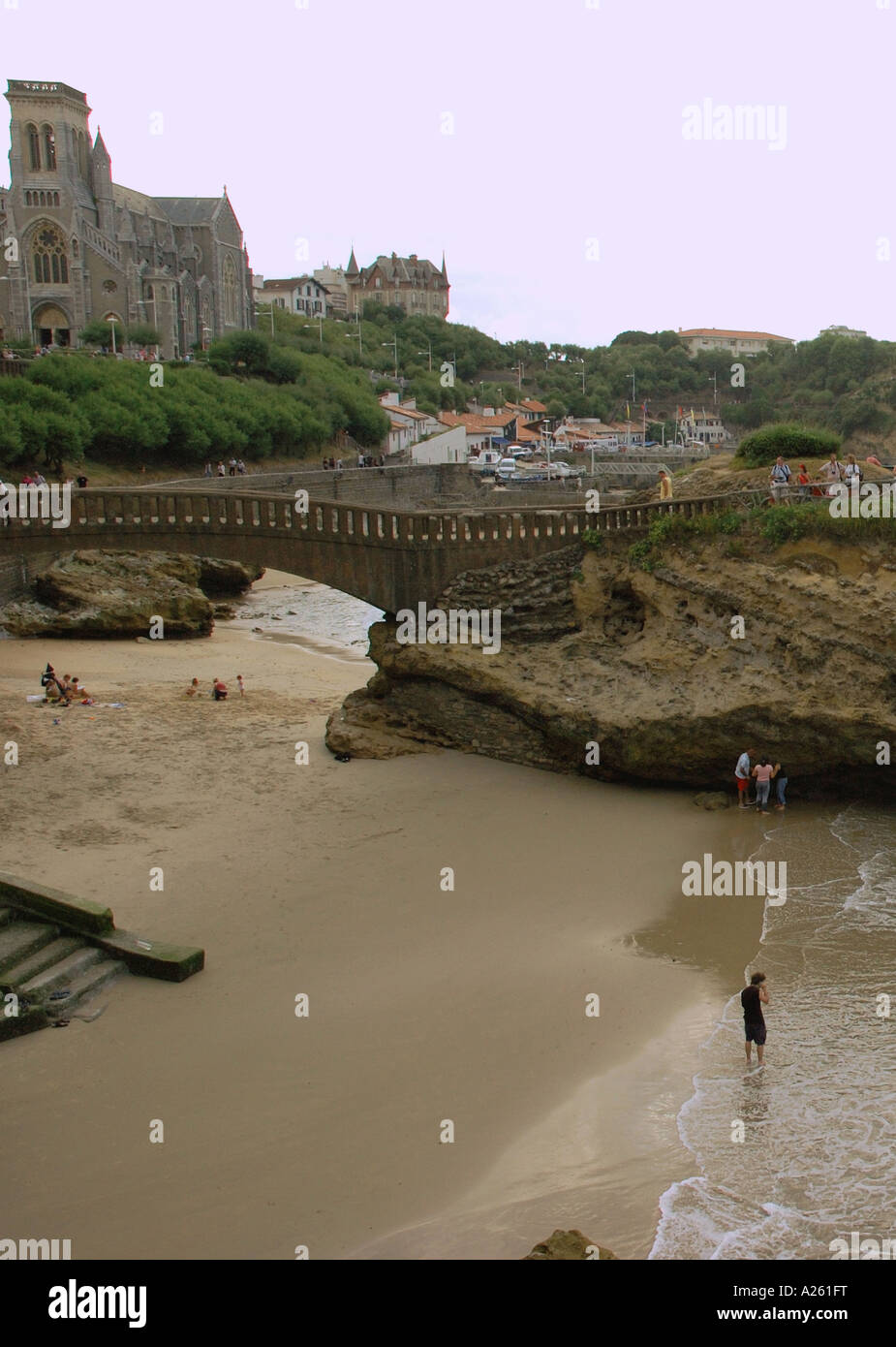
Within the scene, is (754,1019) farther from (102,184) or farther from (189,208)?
(189,208)

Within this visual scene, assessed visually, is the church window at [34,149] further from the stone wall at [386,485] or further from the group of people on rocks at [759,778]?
the group of people on rocks at [759,778]

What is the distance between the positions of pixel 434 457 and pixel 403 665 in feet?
203

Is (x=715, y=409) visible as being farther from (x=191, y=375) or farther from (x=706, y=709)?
(x=706, y=709)

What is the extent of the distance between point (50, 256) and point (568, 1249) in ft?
278

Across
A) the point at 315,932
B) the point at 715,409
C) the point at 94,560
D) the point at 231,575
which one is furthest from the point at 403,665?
the point at 715,409

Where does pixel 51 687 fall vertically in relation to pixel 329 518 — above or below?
below

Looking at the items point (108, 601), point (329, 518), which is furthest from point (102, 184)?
point (329, 518)

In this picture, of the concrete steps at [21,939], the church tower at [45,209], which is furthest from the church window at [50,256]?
the concrete steps at [21,939]

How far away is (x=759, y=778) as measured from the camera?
17688 mm

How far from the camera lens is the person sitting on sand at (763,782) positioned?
17.7m

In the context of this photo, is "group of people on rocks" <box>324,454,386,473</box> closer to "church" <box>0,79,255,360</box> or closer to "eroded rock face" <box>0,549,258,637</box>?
"church" <box>0,79,255,360</box>

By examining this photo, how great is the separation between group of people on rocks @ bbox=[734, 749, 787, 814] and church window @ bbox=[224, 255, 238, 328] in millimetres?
93782

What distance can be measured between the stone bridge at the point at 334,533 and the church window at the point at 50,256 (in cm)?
6730

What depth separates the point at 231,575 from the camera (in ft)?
155
